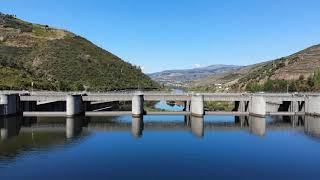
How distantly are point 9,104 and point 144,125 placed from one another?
27170 mm

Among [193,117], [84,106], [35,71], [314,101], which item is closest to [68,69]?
[35,71]

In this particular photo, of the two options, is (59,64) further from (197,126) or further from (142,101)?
(197,126)

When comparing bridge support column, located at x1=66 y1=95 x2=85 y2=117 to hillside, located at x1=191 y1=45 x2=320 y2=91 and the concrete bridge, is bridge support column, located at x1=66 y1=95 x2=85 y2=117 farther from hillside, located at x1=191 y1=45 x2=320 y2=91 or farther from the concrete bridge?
hillside, located at x1=191 y1=45 x2=320 y2=91

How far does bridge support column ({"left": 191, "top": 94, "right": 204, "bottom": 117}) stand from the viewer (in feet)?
304

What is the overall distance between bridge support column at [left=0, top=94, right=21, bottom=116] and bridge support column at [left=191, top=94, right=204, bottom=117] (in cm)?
3648

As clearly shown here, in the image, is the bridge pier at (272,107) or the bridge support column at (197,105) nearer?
the bridge support column at (197,105)

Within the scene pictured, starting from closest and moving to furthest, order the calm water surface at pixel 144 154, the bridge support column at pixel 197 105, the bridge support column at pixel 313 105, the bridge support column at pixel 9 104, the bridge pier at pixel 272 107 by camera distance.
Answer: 1. the calm water surface at pixel 144 154
2. the bridge support column at pixel 9 104
3. the bridge support column at pixel 197 105
4. the bridge support column at pixel 313 105
5. the bridge pier at pixel 272 107

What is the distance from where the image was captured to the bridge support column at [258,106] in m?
91.8

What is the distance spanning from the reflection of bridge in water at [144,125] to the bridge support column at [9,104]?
7.25 ft

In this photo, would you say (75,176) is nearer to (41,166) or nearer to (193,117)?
(41,166)

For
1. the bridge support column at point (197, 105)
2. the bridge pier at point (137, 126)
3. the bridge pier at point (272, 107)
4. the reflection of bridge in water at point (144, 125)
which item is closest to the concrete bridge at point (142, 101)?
the bridge support column at point (197, 105)

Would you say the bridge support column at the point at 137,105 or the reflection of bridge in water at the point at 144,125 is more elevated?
the bridge support column at the point at 137,105

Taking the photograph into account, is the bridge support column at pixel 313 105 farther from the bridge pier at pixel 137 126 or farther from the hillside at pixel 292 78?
the hillside at pixel 292 78

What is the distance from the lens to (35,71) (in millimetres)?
155750
